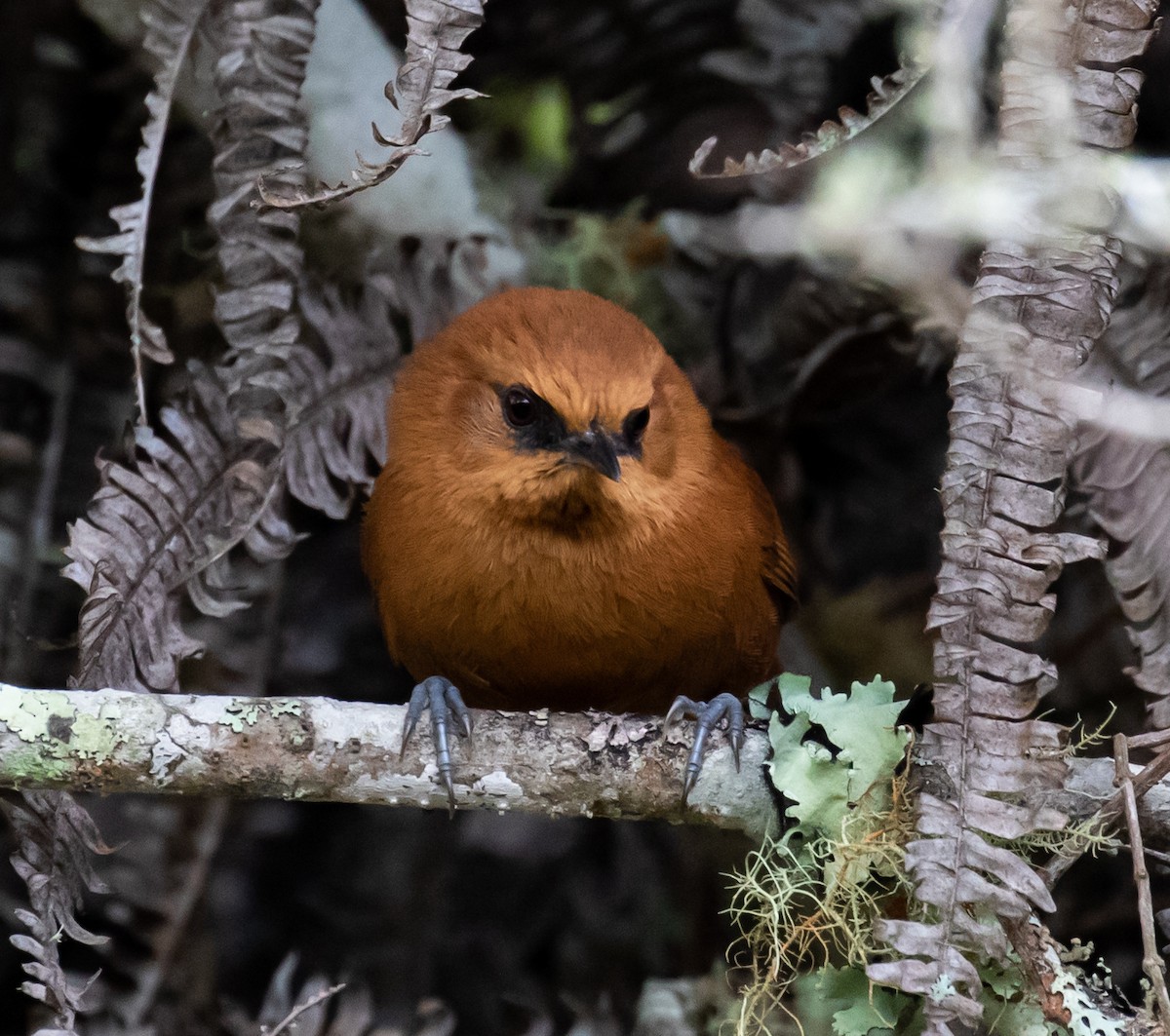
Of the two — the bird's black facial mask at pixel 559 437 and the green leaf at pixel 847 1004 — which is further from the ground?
the bird's black facial mask at pixel 559 437

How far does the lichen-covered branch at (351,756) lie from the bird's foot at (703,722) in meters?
0.02

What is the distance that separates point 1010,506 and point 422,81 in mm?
1409

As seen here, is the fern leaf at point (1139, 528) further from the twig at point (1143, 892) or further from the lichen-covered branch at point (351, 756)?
the lichen-covered branch at point (351, 756)

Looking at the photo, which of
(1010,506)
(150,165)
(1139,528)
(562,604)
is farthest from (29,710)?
(1139,528)

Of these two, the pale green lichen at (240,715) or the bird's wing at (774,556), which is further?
the bird's wing at (774,556)

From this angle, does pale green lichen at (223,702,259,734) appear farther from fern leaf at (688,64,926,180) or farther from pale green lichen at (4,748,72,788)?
fern leaf at (688,64,926,180)

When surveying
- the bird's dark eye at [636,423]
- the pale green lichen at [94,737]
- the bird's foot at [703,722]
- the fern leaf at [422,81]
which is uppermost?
the fern leaf at [422,81]

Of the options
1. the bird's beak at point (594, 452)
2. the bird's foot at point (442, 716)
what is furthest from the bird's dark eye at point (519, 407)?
the bird's foot at point (442, 716)

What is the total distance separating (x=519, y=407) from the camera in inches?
126

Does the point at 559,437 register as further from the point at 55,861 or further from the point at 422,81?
the point at 55,861

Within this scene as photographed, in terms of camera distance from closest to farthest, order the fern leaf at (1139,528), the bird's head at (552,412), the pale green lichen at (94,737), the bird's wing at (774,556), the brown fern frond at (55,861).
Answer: the pale green lichen at (94,737) → the brown fern frond at (55,861) → the fern leaf at (1139,528) → the bird's head at (552,412) → the bird's wing at (774,556)

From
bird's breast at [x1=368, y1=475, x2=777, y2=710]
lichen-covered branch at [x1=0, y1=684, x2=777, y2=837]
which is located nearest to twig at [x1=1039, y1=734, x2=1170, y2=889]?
lichen-covered branch at [x1=0, y1=684, x2=777, y2=837]

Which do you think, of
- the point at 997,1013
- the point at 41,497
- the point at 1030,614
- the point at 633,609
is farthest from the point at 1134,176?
the point at 41,497

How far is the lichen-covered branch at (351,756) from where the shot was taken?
256 cm
